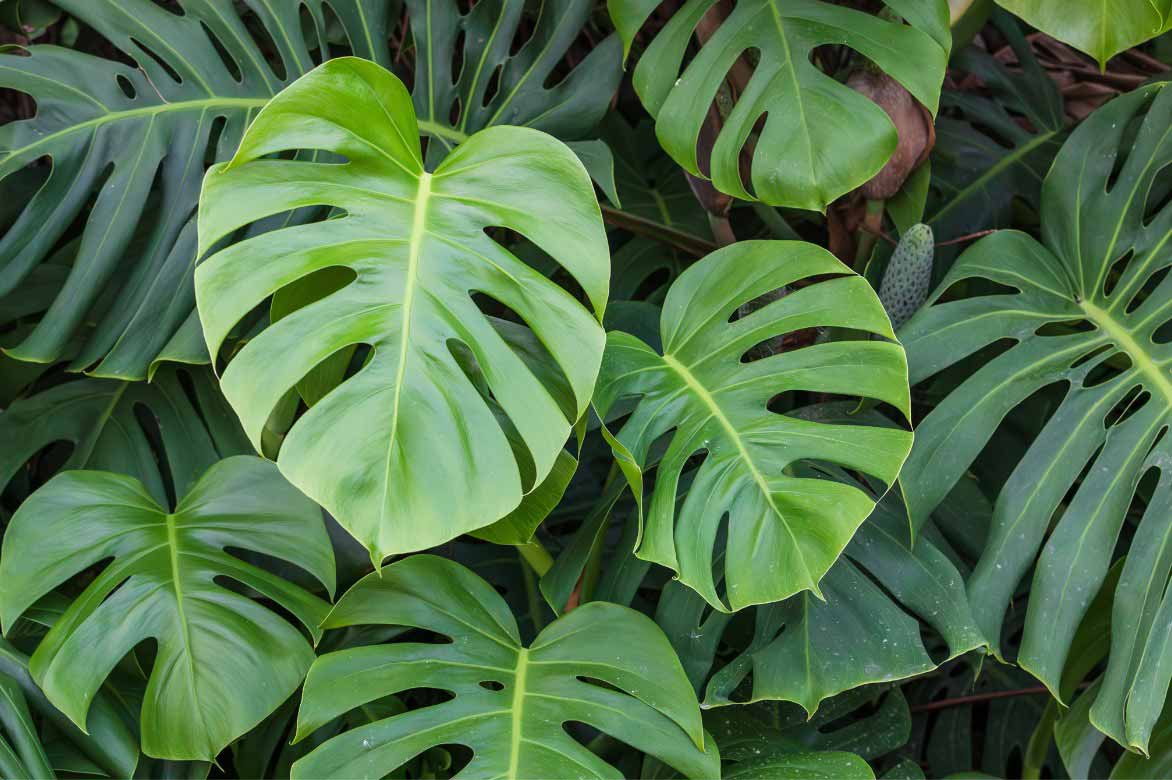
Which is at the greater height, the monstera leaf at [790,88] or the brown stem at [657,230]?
the monstera leaf at [790,88]

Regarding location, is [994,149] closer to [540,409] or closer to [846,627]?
[846,627]

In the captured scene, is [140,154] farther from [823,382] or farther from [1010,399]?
[1010,399]

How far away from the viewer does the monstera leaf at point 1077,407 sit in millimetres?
888

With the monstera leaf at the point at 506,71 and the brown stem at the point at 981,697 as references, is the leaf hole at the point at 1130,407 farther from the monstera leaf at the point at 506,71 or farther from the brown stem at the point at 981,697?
the monstera leaf at the point at 506,71

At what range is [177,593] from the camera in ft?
2.94

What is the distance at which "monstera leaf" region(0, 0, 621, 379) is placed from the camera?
3.29ft

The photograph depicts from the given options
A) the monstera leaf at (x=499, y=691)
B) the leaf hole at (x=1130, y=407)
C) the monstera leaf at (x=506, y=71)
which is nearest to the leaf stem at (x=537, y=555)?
the monstera leaf at (x=499, y=691)

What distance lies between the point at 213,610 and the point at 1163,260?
0.96m

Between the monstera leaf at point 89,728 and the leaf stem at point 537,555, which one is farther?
the leaf stem at point 537,555

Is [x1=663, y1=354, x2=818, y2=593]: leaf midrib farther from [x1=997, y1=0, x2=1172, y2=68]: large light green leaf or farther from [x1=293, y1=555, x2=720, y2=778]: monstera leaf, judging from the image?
[x1=997, y1=0, x2=1172, y2=68]: large light green leaf

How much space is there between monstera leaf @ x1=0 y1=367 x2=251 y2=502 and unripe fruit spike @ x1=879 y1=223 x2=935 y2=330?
2.34 feet

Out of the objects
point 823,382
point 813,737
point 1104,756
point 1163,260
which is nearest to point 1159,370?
point 1163,260

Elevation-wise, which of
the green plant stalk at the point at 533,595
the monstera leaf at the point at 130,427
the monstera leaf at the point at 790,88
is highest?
the monstera leaf at the point at 790,88

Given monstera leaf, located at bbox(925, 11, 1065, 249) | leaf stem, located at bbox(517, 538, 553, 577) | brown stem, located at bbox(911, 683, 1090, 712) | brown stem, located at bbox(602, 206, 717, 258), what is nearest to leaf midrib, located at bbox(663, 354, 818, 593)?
leaf stem, located at bbox(517, 538, 553, 577)
